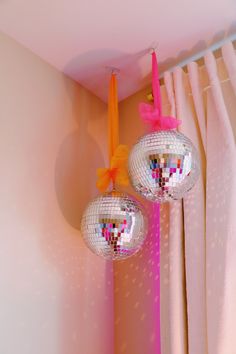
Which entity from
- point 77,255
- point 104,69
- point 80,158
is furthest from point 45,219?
point 104,69

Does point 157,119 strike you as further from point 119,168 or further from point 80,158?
point 80,158

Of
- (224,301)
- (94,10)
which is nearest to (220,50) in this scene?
(94,10)

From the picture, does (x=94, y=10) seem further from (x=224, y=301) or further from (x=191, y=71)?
(x=224, y=301)

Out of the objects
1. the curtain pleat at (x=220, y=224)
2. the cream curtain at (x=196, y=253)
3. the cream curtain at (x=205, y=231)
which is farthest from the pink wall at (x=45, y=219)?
the curtain pleat at (x=220, y=224)

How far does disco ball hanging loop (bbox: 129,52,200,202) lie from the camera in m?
0.82

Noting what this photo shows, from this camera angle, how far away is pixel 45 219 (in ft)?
3.38

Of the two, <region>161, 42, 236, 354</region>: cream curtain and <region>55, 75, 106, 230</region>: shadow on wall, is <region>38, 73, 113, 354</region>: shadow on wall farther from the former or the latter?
<region>161, 42, 236, 354</region>: cream curtain

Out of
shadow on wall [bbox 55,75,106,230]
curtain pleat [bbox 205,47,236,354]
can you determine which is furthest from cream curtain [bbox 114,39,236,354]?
shadow on wall [bbox 55,75,106,230]

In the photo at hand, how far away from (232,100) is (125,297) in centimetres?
66

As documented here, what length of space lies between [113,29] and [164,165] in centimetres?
49

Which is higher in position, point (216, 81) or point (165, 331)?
point (216, 81)

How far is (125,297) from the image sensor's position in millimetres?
1128

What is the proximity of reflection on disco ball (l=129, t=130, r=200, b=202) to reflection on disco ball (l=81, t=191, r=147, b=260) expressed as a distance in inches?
3.0

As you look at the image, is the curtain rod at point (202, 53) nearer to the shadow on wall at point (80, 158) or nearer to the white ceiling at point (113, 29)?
the white ceiling at point (113, 29)
